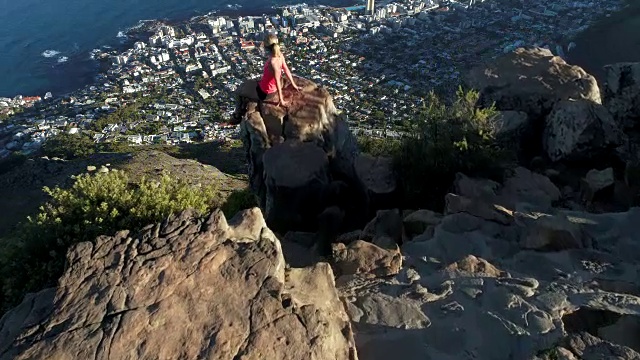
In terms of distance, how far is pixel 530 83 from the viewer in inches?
523

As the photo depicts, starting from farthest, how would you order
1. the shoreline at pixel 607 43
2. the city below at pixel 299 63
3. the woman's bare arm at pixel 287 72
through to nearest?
the city below at pixel 299 63 → the shoreline at pixel 607 43 → the woman's bare arm at pixel 287 72

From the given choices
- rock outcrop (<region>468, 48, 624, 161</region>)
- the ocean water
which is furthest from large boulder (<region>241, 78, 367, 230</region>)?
the ocean water

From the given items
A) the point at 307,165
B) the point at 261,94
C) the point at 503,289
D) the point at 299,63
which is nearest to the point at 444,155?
the point at 307,165

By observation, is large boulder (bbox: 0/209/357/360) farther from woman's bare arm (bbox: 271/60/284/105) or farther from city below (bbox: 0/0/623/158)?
city below (bbox: 0/0/623/158)

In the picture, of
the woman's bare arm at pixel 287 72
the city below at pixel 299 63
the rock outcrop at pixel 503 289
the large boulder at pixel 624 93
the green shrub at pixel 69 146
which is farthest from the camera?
the city below at pixel 299 63

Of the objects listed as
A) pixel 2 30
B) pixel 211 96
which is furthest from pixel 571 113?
pixel 2 30

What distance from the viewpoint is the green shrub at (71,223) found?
7.30 meters

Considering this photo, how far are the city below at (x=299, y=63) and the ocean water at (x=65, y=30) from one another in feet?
16.0

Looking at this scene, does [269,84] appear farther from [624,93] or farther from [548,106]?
[624,93]

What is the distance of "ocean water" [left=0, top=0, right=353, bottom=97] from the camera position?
73.4 metres

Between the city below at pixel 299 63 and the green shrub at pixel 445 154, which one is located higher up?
the green shrub at pixel 445 154

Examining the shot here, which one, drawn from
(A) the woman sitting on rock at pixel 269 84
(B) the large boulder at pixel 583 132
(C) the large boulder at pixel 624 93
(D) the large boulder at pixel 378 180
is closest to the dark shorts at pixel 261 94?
(A) the woman sitting on rock at pixel 269 84

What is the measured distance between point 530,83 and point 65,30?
96.3m

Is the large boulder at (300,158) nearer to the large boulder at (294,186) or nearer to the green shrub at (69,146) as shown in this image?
the large boulder at (294,186)
